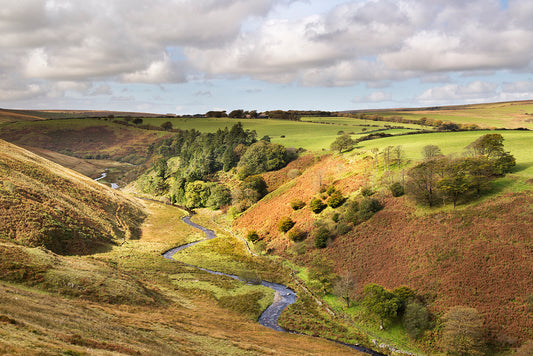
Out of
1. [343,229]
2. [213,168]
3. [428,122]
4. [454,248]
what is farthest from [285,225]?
[428,122]

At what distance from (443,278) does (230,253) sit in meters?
42.3

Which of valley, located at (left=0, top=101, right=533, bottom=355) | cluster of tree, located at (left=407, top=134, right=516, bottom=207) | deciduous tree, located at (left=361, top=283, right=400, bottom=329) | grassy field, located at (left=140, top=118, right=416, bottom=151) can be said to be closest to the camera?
valley, located at (left=0, top=101, right=533, bottom=355)

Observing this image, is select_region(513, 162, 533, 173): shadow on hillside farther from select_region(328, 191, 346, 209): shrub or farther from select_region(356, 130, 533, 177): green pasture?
select_region(328, 191, 346, 209): shrub

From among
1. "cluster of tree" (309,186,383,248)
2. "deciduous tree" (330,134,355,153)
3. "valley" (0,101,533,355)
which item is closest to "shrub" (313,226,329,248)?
"cluster of tree" (309,186,383,248)

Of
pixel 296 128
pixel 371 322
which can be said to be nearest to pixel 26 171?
pixel 371 322

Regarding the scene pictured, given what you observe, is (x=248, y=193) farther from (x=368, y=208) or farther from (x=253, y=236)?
(x=368, y=208)

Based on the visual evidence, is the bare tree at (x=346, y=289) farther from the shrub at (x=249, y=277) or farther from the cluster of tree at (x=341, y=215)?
the shrub at (x=249, y=277)

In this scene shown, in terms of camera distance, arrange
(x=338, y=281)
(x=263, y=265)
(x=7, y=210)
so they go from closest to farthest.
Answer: (x=338, y=281) < (x=7, y=210) < (x=263, y=265)

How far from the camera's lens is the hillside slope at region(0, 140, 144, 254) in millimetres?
53375

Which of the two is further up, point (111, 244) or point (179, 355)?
point (179, 355)

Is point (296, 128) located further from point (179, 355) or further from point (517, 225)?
point (179, 355)

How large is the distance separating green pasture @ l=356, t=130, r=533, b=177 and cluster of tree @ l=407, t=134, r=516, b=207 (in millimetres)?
3786

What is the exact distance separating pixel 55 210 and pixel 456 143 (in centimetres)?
9243

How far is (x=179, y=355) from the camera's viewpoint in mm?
25438
